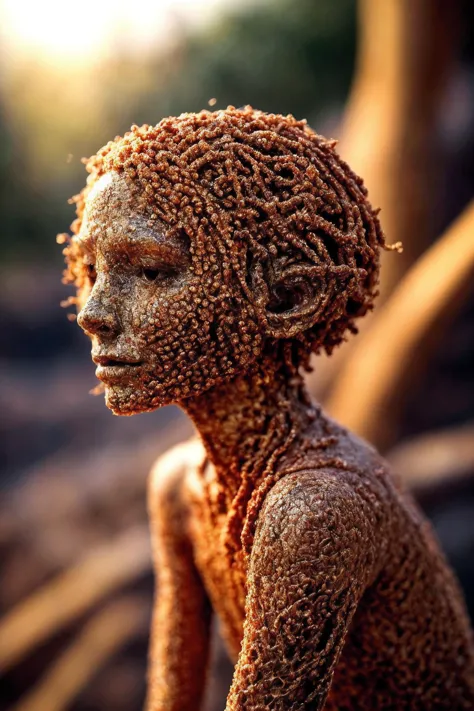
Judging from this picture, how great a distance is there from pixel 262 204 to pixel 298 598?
0.71m

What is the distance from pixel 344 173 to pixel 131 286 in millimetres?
472

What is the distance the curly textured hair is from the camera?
1.39m

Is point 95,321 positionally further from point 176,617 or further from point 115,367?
point 176,617

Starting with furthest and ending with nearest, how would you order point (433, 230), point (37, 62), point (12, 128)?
point (12, 128)
point (37, 62)
point (433, 230)

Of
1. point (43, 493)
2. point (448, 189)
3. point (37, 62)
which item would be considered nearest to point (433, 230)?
point (448, 189)

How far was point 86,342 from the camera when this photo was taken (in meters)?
8.78

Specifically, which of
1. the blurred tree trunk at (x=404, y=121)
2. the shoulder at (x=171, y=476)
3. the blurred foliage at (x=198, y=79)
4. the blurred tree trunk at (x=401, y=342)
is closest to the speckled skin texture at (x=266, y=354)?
the shoulder at (x=171, y=476)

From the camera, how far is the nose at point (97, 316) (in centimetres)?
141

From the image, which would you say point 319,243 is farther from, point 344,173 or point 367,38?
point 367,38

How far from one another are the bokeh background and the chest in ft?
3.35

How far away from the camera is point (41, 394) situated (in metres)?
7.75

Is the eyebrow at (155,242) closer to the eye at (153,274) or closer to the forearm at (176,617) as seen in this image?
the eye at (153,274)

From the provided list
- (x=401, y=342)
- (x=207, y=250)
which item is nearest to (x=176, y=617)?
(x=207, y=250)

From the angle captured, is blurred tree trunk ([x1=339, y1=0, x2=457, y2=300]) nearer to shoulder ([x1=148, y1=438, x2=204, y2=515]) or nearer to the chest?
shoulder ([x1=148, y1=438, x2=204, y2=515])
